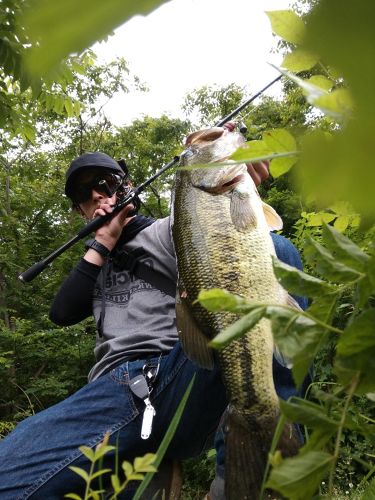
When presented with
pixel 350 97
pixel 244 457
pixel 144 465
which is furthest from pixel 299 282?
pixel 244 457

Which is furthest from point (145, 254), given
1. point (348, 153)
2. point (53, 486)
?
point (348, 153)

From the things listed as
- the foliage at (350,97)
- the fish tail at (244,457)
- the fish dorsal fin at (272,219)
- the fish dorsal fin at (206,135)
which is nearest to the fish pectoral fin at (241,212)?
the fish dorsal fin at (272,219)

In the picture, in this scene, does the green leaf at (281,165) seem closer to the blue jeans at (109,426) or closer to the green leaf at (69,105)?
the blue jeans at (109,426)

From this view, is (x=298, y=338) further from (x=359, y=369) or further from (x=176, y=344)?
(x=176, y=344)

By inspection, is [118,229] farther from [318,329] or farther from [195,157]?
[318,329]

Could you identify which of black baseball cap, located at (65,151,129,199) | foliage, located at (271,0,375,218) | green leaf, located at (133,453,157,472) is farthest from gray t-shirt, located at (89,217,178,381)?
foliage, located at (271,0,375,218)

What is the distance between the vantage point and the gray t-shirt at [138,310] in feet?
6.57

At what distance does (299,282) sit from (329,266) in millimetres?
38

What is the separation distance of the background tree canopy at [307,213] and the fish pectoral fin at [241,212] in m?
0.29

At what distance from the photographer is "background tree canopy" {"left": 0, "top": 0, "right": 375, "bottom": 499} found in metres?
0.16

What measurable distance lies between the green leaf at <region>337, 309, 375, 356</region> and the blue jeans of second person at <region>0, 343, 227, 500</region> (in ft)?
3.86

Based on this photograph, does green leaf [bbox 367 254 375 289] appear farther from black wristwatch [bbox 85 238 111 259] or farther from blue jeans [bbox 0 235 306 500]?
black wristwatch [bbox 85 238 111 259]

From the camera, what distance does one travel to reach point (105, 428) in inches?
70.2

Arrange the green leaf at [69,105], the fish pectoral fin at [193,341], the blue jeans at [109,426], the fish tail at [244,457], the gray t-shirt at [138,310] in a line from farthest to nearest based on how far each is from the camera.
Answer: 1. the green leaf at [69,105]
2. the gray t-shirt at [138,310]
3. the blue jeans at [109,426]
4. the fish pectoral fin at [193,341]
5. the fish tail at [244,457]
